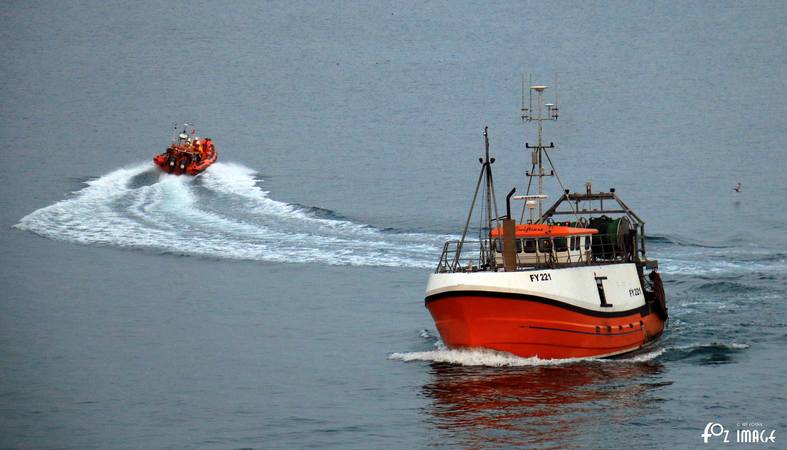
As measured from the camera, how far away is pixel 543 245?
44656 millimetres

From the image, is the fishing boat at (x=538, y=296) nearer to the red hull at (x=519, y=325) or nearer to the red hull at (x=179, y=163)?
the red hull at (x=519, y=325)

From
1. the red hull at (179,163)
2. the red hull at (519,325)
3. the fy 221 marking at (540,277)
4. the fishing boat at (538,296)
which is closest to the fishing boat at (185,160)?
the red hull at (179,163)

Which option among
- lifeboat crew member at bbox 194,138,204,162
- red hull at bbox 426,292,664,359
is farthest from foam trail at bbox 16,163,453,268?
red hull at bbox 426,292,664,359

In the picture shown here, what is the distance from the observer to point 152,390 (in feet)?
136

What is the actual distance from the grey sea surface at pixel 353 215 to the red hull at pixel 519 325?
58cm

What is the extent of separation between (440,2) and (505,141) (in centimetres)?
8259

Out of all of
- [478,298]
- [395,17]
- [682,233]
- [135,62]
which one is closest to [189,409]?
[478,298]

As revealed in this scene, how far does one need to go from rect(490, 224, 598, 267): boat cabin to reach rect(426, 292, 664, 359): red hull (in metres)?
2.18

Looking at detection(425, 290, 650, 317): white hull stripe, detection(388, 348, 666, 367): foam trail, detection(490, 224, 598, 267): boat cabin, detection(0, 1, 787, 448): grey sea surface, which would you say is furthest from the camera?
detection(490, 224, 598, 267): boat cabin

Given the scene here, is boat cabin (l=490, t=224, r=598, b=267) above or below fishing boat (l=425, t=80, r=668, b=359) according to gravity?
above

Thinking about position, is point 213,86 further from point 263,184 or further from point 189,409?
point 189,409

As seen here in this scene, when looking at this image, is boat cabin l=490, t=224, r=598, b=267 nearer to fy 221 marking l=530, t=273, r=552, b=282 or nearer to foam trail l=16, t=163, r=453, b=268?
fy 221 marking l=530, t=273, r=552, b=282

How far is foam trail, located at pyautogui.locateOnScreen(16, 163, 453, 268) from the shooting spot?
2590 inches

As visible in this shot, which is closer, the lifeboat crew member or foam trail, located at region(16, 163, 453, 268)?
foam trail, located at region(16, 163, 453, 268)
